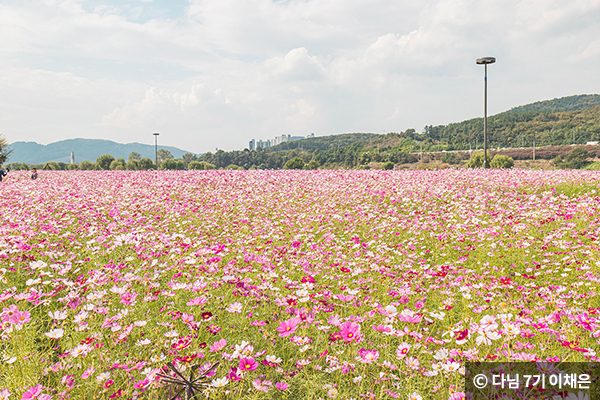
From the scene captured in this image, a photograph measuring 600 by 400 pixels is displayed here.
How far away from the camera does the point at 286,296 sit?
3152 millimetres

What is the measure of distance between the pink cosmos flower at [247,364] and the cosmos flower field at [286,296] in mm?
28

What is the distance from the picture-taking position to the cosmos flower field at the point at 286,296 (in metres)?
2.16

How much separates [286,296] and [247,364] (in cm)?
126

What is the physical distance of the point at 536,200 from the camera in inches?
326

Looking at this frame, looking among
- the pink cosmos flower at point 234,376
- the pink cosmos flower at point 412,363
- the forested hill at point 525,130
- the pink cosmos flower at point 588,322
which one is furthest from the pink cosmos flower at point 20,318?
the forested hill at point 525,130

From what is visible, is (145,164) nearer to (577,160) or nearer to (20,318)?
(20,318)

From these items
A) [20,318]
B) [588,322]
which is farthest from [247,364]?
[588,322]

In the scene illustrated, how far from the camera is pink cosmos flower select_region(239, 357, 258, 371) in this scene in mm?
1854

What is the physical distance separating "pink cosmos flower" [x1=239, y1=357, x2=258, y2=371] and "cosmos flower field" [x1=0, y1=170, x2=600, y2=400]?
3cm

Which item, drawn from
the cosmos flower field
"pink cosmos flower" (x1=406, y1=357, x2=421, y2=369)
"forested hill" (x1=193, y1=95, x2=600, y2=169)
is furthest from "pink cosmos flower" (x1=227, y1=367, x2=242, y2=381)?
"forested hill" (x1=193, y1=95, x2=600, y2=169)

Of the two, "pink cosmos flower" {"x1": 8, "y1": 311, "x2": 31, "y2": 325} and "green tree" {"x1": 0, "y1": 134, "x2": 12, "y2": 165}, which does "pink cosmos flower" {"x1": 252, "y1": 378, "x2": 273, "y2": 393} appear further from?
"green tree" {"x1": 0, "y1": 134, "x2": 12, "y2": 165}

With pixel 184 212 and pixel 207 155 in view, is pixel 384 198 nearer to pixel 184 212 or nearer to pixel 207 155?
pixel 184 212

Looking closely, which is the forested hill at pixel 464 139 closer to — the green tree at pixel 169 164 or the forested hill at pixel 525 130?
the forested hill at pixel 525 130

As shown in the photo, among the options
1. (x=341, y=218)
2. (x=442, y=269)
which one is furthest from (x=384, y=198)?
(x=442, y=269)
